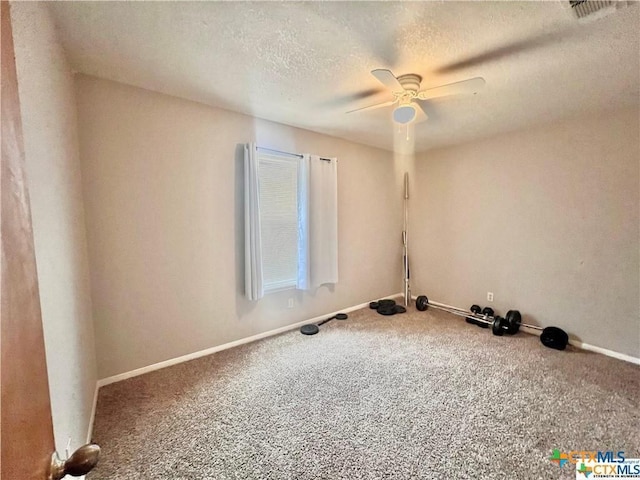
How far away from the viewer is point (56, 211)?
1.43m

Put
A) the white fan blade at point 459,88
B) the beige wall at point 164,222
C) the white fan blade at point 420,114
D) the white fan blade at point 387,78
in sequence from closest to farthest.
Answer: the white fan blade at point 387,78 → the white fan blade at point 459,88 → the beige wall at point 164,222 → the white fan blade at point 420,114

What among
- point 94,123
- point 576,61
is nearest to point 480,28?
point 576,61

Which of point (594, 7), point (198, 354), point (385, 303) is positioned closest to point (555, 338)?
point (385, 303)

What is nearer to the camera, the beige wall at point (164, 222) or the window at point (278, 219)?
the beige wall at point (164, 222)

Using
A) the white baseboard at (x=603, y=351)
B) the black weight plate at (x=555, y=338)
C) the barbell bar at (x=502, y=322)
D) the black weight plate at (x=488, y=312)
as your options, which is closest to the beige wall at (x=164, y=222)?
the barbell bar at (x=502, y=322)

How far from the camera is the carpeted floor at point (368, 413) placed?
5.28 ft

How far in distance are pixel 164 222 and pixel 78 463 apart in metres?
2.24

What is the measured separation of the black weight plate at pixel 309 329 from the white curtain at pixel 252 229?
2.45 ft

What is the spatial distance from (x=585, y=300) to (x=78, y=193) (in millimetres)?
4751

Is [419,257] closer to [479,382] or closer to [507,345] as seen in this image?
[507,345]

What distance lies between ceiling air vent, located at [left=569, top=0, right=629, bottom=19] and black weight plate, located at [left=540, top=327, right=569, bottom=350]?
9.41ft

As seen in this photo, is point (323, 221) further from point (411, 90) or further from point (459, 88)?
point (459, 88)

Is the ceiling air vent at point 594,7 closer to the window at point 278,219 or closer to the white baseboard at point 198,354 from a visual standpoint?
the window at point 278,219

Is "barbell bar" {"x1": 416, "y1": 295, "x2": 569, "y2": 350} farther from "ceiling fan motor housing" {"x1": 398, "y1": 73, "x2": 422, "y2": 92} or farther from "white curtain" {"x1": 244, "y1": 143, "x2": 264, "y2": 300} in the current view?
"ceiling fan motor housing" {"x1": 398, "y1": 73, "x2": 422, "y2": 92}
